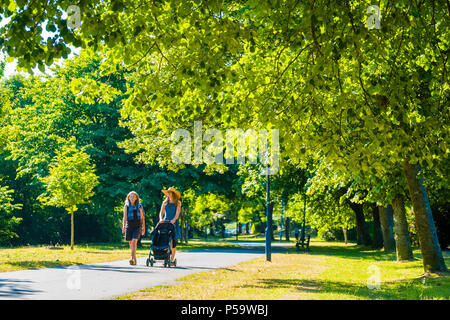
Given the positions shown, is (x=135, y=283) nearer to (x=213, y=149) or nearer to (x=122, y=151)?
(x=213, y=149)

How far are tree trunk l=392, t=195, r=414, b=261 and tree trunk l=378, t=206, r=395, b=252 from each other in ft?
12.7

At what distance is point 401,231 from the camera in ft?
59.1

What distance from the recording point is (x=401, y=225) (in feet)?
59.1

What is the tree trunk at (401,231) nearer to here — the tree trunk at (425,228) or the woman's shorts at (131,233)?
the tree trunk at (425,228)

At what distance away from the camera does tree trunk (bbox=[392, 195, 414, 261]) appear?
1764cm

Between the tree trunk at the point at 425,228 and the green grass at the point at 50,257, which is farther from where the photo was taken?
the green grass at the point at 50,257

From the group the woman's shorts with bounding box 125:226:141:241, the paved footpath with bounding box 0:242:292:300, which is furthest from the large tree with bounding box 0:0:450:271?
the woman's shorts with bounding box 125:226:141:241

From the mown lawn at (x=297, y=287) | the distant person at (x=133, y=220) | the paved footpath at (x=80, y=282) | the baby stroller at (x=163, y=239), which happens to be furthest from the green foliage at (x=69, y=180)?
the mown lawn at (x=297, y=287)

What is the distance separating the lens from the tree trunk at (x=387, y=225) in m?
22.0

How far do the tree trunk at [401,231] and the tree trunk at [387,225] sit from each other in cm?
387
